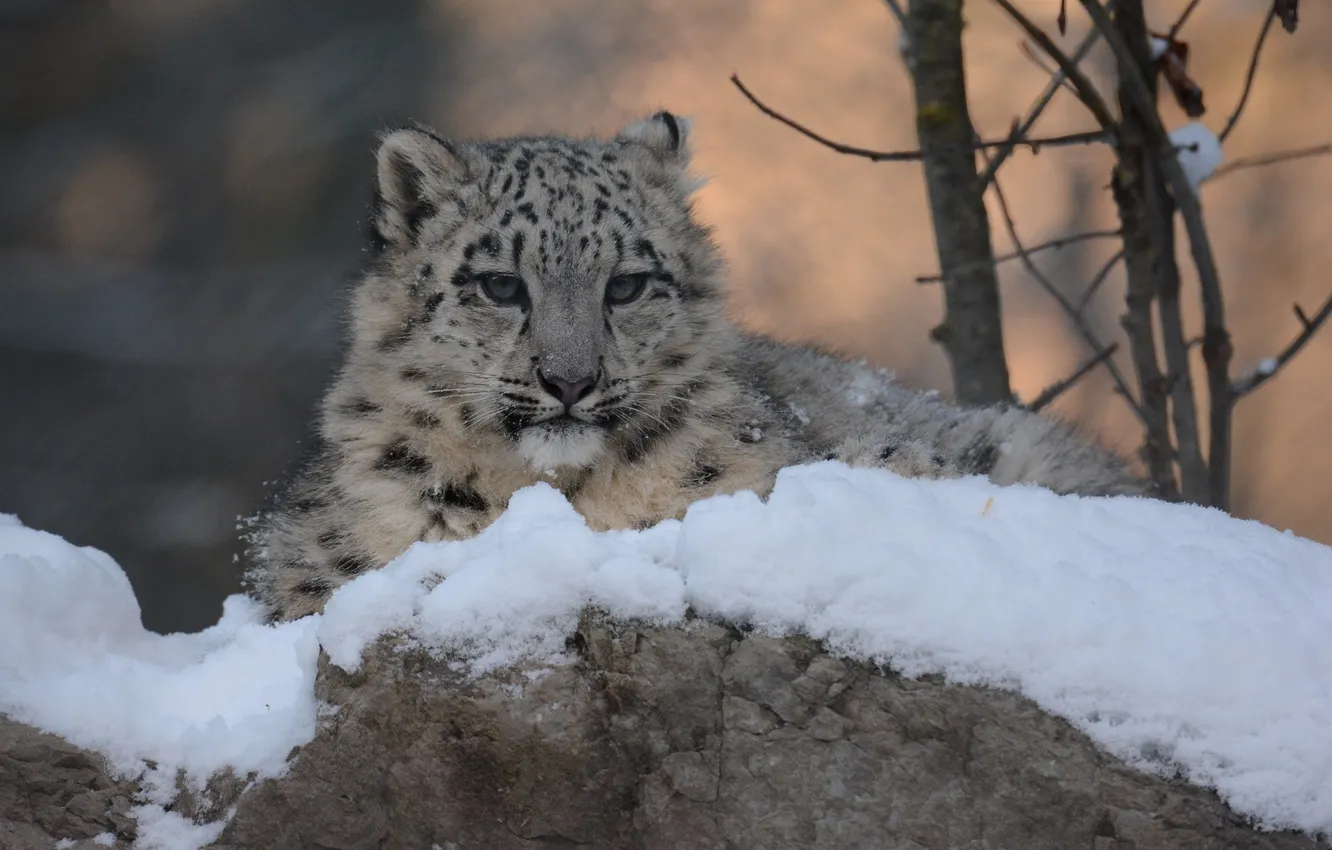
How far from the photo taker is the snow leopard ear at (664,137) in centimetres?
→ 353

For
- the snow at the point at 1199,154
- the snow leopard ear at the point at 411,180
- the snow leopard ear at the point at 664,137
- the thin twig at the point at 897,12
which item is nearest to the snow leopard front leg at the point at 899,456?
the snow leopard ear at the point at 664,137

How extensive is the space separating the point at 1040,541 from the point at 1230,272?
5.98 meters

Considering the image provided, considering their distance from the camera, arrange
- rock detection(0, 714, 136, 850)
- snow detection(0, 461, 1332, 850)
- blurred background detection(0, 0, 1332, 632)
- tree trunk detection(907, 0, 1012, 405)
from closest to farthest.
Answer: snow detection(0, 461, 1332, 850), rock detection(0, 714, 136, 850), tree trunk detection(907, 0, 1012, 405), blurred background detection(0, 0, 1332, 632)

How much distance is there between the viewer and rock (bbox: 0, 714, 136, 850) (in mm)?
2084

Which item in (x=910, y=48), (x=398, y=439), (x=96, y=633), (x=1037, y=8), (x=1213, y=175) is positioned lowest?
(x=96, y=633)

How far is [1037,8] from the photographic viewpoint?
6.67 metres

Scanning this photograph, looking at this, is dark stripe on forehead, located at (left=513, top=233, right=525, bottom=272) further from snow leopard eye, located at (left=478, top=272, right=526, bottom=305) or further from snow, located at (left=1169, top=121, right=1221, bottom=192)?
snow, located at (left=1169, top=121, right=1221, bottom=192)

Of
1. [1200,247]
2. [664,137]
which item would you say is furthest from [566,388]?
[1200,247]

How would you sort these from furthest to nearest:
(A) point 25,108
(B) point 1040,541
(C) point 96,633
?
(A) point 25,108 → (C) point 96,633 → (B) point 1040,541

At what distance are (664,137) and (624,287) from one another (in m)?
0.58

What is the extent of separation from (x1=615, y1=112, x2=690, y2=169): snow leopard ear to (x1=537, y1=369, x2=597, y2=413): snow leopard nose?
880mm

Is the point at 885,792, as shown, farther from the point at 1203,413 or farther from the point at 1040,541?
the point at 1203,413

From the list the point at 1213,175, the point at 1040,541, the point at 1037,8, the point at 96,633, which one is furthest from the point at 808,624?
the point at 1037,8

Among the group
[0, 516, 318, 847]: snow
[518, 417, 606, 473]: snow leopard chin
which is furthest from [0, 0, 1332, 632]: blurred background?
[0, 516, 318, 847]: snow
